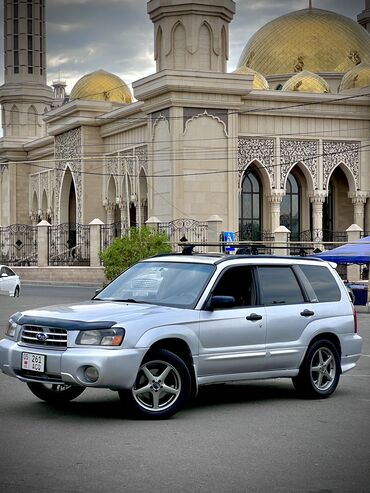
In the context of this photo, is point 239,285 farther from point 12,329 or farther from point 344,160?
point 344,160

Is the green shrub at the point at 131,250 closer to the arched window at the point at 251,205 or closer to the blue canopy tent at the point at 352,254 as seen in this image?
the blue canopy tent at the point at 352,254

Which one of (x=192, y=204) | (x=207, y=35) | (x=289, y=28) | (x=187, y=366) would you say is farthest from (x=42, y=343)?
(x=289, y=28)

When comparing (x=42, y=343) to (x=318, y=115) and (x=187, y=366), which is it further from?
(x=318, y=115)

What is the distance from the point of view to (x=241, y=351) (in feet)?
30.6

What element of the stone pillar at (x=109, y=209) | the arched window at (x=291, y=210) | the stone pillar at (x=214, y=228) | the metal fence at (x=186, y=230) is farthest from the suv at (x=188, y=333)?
the stone pillar at (x=109, y=209)

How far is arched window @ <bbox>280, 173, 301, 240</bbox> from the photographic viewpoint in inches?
1873

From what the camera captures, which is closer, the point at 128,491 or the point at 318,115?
the point at 128,491

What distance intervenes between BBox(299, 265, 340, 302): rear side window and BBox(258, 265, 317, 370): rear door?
0.24 metres

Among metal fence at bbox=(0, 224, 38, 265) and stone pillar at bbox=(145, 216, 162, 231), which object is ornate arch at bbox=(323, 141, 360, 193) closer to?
stone pillar at bbox=(145, 216, 162, 231)

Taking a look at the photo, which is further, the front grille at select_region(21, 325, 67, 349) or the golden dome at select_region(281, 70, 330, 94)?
the golden dome at select_region(281, 70, 330, 94)

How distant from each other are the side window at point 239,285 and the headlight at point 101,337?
1446 millimetres

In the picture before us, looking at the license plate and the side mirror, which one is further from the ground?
the side mirror

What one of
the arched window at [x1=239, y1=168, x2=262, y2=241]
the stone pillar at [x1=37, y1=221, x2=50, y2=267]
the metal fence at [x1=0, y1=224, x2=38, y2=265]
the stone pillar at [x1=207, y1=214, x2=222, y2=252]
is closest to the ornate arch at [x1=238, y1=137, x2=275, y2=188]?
the arched window at [x1=239, y1=168, x2=262, y2=241]

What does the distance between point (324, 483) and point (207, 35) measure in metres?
39.8
